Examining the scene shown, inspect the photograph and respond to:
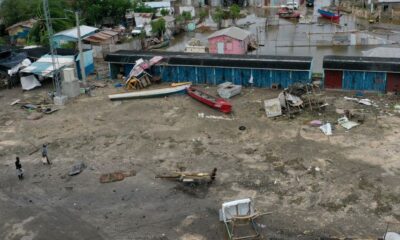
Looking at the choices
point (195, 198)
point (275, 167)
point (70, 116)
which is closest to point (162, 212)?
point (195, 198)

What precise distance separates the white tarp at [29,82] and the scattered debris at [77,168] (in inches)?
529

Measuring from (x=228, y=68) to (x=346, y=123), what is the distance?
9.33m

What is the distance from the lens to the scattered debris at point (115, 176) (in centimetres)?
1886

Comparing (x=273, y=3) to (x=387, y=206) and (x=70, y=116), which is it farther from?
(x=387, y=206)

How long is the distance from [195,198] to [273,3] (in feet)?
202

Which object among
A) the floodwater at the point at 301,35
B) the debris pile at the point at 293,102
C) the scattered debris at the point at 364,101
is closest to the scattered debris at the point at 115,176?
the debris pile at the point at 293,102

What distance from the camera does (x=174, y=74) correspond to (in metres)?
31.0

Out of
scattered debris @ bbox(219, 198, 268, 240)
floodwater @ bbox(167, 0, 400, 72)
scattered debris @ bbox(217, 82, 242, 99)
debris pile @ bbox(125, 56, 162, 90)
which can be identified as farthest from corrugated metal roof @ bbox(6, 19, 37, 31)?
scattered debris @ bbox(219, 198, 268, 240)

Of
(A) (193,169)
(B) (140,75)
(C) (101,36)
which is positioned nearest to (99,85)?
(B) (140,75)

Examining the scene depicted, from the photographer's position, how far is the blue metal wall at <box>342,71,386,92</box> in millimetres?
26750

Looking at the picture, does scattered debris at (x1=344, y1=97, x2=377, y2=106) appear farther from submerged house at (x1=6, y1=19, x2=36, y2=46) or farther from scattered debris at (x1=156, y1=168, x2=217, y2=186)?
submerged house at (x1=6, y1=19, x2=36, y2=46)

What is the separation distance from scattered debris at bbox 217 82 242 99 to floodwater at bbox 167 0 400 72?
8022mm

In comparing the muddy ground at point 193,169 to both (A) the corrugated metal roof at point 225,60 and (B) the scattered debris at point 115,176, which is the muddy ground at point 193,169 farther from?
(A) the corrugated metal roof at point 225,60

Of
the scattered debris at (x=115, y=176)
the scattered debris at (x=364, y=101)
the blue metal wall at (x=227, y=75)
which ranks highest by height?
the blue metal wall at (x=227, y=75)
